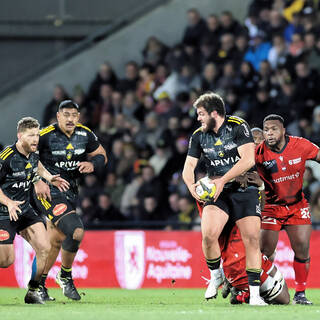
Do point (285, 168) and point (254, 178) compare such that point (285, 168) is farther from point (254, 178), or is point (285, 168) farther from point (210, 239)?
point (210, 239)

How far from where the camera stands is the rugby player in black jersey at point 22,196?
35.5ft

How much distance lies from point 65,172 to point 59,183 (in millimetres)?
313

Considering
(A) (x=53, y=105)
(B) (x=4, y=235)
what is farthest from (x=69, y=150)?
(A) (x=53, y=105)

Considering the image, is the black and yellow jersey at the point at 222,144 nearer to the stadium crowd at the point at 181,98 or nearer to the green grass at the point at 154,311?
the green grass at the point at 154,311

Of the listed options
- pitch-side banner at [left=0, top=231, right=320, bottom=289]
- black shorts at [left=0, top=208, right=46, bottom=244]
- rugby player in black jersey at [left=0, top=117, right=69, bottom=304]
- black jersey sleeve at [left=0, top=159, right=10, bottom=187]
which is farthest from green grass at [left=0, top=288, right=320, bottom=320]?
pitch-side banner at [left=0, top=231, right=320, bottom=289]

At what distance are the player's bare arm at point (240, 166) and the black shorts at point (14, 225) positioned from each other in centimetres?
227

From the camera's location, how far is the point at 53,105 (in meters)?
19.9

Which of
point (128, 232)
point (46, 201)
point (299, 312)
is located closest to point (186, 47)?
point (128, 232)

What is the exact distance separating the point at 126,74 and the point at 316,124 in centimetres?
535

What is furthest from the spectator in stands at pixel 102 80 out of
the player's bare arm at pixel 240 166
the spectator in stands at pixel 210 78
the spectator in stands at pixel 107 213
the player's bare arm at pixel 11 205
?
the player's bare arm at pixel 240 166

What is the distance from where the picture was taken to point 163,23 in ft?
69.6

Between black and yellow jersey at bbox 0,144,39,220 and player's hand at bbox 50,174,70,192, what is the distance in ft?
1.72

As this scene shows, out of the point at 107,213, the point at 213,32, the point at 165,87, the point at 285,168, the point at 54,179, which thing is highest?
the point at 213,32

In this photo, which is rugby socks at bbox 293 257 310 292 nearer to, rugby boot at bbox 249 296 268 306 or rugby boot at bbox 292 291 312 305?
rugby boot at bbox 292 291 312 305
